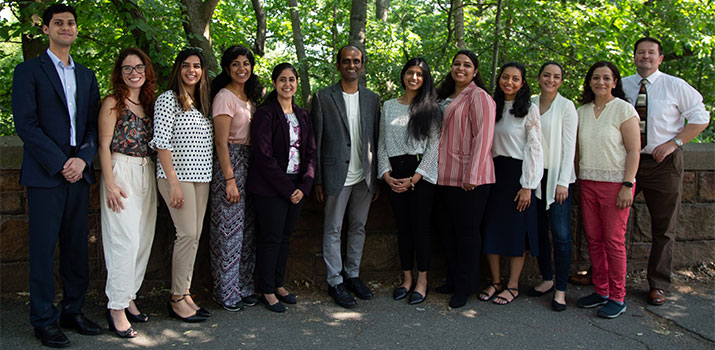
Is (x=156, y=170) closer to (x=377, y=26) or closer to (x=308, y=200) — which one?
(x=308, y=200)

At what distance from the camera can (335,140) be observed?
4031 millimetres

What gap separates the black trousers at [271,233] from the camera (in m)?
3.81

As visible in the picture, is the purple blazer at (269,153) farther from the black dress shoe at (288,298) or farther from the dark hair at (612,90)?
the dark hair at (612,90)

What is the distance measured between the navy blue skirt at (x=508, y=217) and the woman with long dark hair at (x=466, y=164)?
12cm

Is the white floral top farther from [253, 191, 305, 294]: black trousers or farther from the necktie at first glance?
the necktie

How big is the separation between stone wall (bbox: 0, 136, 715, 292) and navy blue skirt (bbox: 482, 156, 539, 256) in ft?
2.08

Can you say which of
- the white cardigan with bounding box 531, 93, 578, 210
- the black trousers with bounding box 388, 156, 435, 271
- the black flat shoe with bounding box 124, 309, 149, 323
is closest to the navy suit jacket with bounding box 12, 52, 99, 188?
the black flat shoe with bounding box 124, 309, 149, 323

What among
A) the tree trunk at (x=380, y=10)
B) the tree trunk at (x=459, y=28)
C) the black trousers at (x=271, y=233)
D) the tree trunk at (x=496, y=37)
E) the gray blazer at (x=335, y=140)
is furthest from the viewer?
the tree trunk at (x=380, y=10)

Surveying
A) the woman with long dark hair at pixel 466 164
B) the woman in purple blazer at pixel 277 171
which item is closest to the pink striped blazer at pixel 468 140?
the woman with long dark hair at pixel 466 164

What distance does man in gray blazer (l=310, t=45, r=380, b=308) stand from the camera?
4035mm

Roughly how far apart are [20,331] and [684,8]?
10.6 m

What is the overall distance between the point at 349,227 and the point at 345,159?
0.60m

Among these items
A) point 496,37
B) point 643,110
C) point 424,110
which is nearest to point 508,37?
point 496,37

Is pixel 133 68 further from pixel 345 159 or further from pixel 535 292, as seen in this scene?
pixel 535 292
